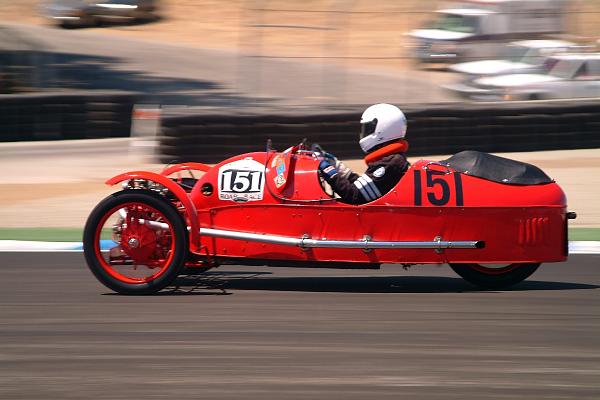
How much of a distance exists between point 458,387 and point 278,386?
0.88 metres

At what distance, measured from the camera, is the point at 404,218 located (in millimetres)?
6992

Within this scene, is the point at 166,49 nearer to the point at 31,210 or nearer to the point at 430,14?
the point at 430,14

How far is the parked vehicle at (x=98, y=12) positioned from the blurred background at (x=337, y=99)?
8854 millimetres

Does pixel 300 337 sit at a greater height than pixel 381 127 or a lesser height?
lesser

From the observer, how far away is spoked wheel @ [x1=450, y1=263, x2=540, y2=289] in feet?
24.4

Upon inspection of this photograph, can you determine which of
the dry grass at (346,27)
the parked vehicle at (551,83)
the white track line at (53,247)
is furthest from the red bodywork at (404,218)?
the parked vehicle at (551,83)

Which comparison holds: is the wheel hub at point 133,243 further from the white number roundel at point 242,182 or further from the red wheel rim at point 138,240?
the white number roundel at point 242,182

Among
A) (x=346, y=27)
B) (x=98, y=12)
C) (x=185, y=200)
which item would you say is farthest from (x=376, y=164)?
(x=98, y=12)

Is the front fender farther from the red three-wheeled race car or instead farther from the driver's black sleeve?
the driver's black sleeve

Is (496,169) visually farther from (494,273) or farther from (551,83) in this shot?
(551,83)

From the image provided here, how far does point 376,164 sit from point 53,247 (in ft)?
11.0

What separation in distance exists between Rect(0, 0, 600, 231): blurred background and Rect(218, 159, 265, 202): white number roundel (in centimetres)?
384

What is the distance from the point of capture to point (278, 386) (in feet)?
16.8

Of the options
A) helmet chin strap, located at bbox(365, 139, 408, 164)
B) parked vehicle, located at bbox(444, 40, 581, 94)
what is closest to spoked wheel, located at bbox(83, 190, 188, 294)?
helmet chin strap, located at bbox(365, 139, 408, 164)
